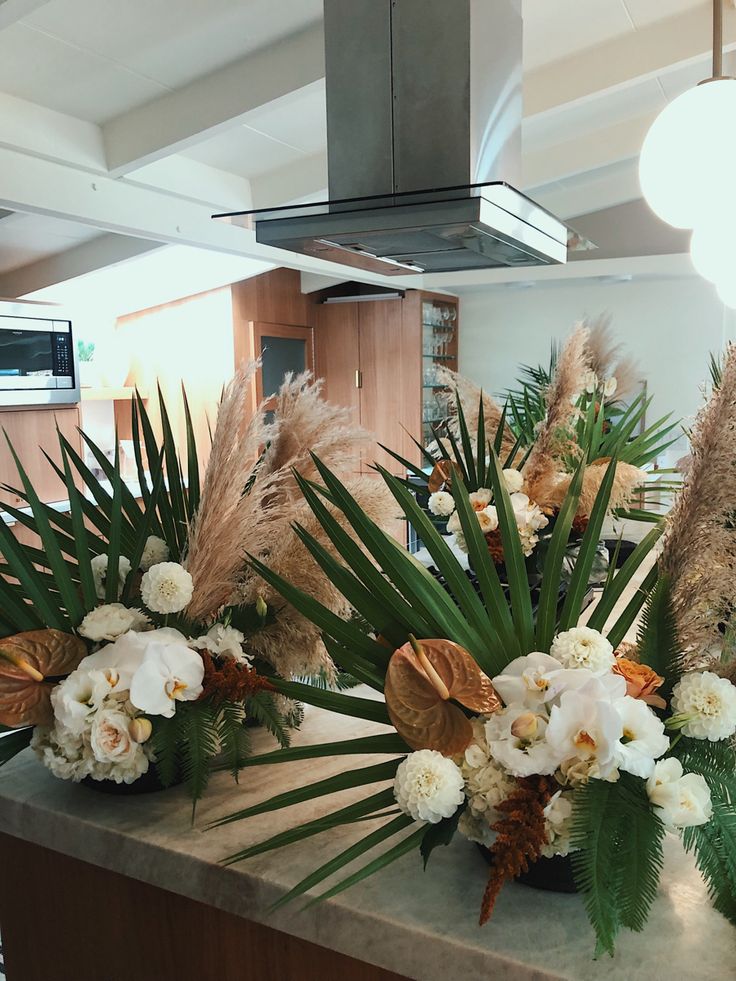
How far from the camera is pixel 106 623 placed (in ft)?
3.26

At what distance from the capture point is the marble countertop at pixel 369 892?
78 centimetres

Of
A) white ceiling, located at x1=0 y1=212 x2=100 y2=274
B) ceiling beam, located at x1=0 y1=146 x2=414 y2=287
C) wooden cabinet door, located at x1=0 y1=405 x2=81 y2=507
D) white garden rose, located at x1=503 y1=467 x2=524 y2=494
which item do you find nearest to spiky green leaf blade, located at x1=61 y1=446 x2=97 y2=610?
white garden rose, located at x1=503 y1=467 x2=524 y2=494

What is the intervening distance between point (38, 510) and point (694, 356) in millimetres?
6224

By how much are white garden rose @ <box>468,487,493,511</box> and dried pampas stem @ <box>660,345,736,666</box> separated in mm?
747

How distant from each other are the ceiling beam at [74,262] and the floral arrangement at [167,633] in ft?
10.8

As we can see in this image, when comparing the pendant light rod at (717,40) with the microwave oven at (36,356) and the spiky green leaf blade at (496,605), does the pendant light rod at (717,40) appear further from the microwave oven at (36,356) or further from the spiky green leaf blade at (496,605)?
the microwave oven at (36,356)

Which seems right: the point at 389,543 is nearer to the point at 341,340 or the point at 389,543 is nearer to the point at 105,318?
the point at 105,318

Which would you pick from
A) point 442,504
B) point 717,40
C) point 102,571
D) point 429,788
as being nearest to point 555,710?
point 429,788

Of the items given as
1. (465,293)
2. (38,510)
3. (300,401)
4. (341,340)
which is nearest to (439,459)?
(300,401)

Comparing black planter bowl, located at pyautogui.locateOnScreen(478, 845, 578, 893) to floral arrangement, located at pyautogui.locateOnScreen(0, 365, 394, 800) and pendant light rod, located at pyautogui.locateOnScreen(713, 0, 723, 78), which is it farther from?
pendant light rod, located at pyautogui.locateOnScreen(713, 0, 723, 78)

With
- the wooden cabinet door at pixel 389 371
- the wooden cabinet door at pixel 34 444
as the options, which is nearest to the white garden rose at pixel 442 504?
the wooden cabinet door at pixel 34 444

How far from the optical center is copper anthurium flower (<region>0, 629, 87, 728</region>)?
0.96 meters

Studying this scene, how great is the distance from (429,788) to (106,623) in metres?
0.44

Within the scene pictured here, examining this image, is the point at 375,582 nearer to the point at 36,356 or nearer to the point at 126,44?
the point at 126,44
